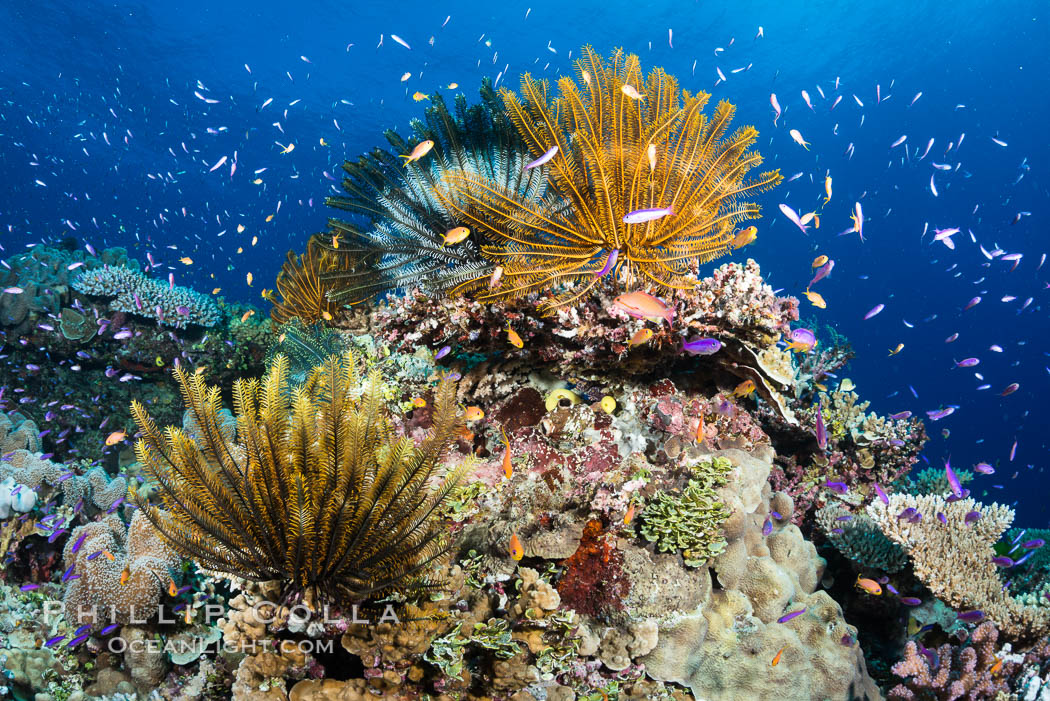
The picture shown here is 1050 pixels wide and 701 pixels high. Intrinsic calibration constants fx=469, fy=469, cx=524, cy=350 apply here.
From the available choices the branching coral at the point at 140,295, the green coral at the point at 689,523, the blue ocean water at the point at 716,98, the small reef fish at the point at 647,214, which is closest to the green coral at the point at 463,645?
the green coral at the point at 689,523

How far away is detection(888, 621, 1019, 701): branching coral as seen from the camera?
12.8ft

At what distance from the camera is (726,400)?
484cm

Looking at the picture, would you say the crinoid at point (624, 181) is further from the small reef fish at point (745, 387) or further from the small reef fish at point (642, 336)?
the small reef fish at point (745, 387)

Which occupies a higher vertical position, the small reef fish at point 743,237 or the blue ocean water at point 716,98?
the blue ocean water at point 716,98

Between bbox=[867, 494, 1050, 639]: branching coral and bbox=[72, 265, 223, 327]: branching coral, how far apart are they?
11816 mm

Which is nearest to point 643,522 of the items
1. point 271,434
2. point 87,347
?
point 271,434

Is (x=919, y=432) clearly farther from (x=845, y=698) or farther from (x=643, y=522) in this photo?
(x=643, y=522)

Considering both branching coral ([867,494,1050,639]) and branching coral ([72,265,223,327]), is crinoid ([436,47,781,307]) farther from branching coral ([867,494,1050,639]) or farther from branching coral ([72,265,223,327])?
branching coral ([72,265,223,327])

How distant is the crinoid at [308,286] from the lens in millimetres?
6867

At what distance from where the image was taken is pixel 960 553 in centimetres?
477

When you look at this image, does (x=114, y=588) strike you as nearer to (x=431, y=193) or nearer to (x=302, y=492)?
(x=302, y=492)

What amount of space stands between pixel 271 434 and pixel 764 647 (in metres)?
4.17

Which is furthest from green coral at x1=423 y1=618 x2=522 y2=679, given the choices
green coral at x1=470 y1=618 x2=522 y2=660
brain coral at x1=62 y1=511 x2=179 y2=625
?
brain coral at x1=62 y1=511 x2=179 y2=625

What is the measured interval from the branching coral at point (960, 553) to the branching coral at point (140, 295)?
11.8 meters
